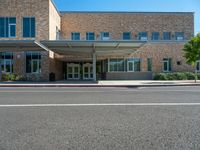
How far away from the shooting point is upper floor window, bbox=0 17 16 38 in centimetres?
2989

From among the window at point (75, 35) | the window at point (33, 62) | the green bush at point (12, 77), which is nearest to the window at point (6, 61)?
the green bush at point (12, 77)

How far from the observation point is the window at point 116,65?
1374 inches

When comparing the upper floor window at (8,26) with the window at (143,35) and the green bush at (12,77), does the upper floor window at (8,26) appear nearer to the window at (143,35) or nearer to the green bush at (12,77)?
the green bush at (12,77)

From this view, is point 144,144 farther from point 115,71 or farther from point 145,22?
point 145,22

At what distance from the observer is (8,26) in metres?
29.9

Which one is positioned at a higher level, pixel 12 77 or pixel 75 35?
pixel 75 35

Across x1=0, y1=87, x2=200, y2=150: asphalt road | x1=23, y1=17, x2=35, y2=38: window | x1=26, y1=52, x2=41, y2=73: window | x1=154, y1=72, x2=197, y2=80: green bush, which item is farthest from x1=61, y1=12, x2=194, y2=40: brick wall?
x1=0, y1=87, x2=200, y2=150: asphalt road

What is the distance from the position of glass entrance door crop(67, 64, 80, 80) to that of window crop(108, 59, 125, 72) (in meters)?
6.67

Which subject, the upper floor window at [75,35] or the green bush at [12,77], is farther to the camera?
the upper floor window at [75,35]

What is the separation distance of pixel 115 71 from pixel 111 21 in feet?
30.4

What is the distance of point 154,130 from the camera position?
19.6 ft

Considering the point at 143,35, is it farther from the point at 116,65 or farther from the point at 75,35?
the point at 75,35

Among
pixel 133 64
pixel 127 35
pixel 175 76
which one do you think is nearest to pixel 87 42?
pixel 133 64

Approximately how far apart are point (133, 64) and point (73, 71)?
32.8 ft
